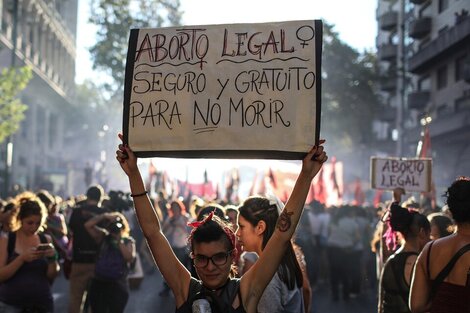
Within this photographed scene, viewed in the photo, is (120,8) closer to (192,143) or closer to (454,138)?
(454,138)

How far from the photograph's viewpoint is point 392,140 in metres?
52.5

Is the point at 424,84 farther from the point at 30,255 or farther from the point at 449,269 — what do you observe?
the point at 449,269

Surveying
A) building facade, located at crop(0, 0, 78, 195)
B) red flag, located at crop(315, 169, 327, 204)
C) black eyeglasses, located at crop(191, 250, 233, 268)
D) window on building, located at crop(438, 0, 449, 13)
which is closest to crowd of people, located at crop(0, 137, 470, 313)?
black eyeglasses, located at crop(191, 250, 233, 268)

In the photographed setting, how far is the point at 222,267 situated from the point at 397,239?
337 centimetres

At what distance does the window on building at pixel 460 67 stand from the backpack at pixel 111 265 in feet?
86.8

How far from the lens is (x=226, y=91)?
365cm

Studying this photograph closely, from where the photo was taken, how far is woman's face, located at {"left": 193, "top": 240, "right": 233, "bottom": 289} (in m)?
3.39

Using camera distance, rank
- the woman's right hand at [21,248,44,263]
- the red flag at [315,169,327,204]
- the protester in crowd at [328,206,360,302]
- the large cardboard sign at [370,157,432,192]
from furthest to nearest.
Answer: the red flag at [315,169,327,204], the protester in crowd at [328,206,360,302], the large cardboard sign at [370,157,432,192], the woman's right hand at [21,248,44,263]

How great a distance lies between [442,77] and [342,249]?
24.8 meters

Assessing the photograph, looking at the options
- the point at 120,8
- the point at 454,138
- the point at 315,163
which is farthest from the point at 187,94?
the point at 120,8

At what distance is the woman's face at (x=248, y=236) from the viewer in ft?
14.6

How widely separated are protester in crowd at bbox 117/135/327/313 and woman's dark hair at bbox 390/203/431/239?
2.30 metres

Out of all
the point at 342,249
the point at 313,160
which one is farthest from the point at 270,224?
the point at 342,249

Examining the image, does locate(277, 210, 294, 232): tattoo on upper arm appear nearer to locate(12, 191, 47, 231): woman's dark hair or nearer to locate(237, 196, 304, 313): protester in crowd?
locate(237, 196, 304, 313): protester in crowd
